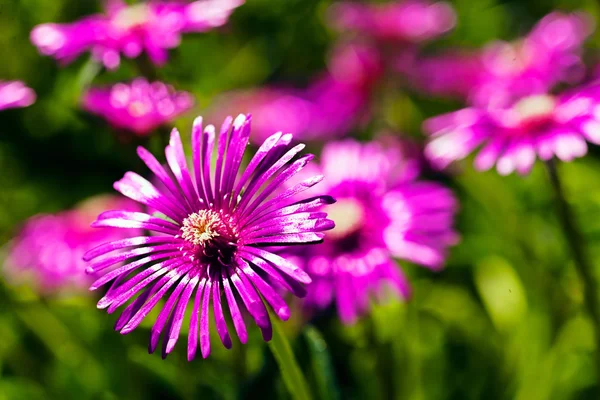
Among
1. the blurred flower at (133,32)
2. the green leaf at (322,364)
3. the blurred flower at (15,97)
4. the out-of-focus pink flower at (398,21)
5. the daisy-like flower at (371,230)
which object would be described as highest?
the out-of-focus pink flower at (398,21)

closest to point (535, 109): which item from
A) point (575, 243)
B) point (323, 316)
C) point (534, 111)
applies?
point (534, 111)

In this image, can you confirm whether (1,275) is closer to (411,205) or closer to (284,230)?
(411,205)

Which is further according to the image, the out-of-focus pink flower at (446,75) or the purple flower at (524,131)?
the out-of-focus pink flower at (446,75)

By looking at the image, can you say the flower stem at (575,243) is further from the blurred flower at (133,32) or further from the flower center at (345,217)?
the blurred flower at (133,32)

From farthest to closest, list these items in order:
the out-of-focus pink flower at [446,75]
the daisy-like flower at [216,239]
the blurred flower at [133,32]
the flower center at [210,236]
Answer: the out-of-focus pink flower at [446,75], the blurred flower at [133,32], the flower center at [210,236], the daisy-like flower at [216,239]

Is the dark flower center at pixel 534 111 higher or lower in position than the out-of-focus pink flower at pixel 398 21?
lower

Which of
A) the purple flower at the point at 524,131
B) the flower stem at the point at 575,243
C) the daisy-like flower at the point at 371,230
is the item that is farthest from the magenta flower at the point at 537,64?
the flower stem at the point at 575,243

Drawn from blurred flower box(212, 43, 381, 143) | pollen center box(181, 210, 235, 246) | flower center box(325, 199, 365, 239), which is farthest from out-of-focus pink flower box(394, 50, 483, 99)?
pollen center box(181, 210, 235, 246)

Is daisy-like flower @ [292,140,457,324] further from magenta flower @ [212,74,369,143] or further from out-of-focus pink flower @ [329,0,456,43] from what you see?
out-of-focus pink flower @ [329,0,456,43]
